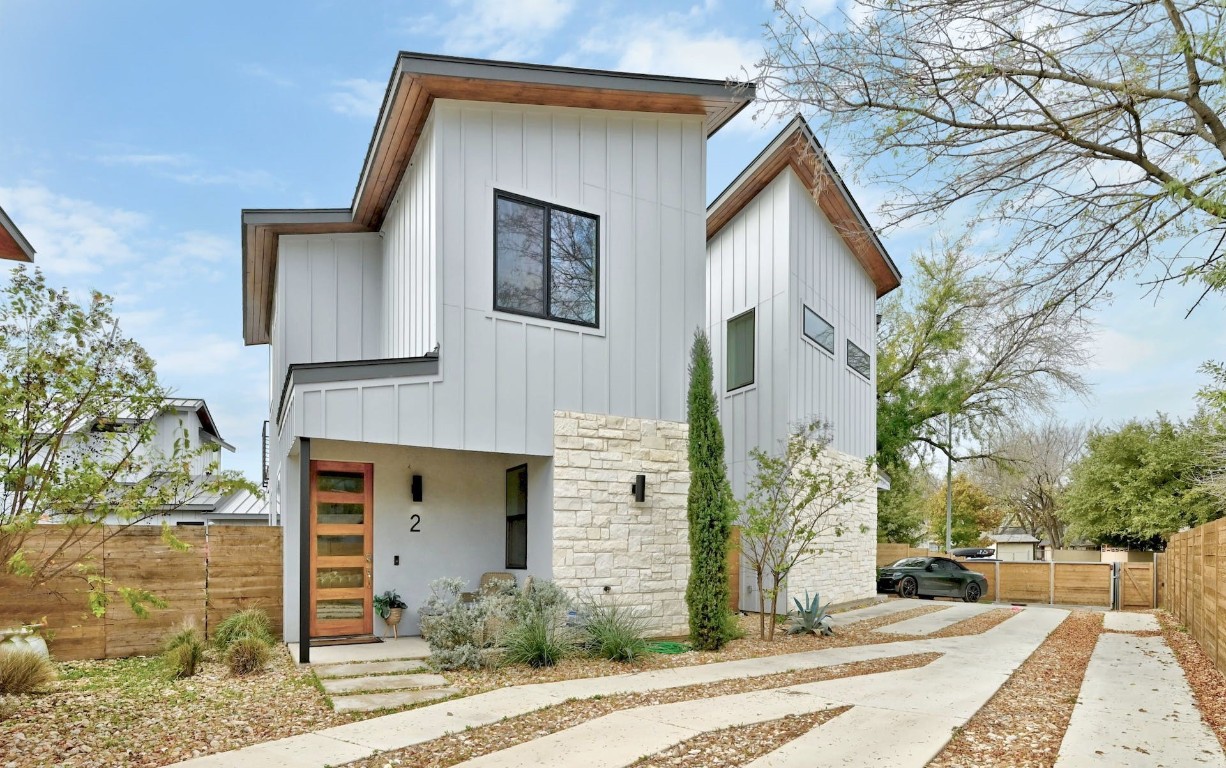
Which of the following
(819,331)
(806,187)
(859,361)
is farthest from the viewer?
(859,361)

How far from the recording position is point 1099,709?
7.01 metres

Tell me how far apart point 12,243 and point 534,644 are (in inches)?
376

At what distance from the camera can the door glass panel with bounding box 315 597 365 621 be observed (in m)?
9.72

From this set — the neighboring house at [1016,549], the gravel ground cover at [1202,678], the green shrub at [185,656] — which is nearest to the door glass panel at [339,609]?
the green shrub at [185,656]

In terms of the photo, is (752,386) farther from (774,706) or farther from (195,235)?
(195,235)

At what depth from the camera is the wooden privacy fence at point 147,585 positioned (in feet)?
28.4

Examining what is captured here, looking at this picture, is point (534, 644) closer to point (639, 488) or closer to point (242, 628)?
point (639, 488)

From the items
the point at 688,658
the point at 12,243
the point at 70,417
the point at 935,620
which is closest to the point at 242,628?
the point at 70,417

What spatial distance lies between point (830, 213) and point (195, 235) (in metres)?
12.4

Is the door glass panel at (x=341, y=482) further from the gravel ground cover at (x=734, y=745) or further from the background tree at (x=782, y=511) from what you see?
the gravel ground cover at (x=734, y=745)

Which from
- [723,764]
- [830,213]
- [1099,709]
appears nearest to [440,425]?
[723,764]

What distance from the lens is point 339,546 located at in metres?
9.91

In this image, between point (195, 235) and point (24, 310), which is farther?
point (195, 235)

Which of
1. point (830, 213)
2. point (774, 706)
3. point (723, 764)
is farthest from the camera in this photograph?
point (830, 213)
